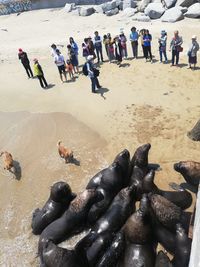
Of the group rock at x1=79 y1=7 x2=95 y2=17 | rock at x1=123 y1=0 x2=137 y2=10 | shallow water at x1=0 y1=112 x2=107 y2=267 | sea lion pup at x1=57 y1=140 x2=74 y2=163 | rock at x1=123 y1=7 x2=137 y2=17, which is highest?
sea lion pup at x1=57 y1=140 x2=74 y2=163

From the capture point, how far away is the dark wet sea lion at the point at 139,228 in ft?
24.2

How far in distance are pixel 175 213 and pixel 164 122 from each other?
5165mm

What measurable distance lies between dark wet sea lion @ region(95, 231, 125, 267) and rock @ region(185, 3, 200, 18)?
65.3 feet

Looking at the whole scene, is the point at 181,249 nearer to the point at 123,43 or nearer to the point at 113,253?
the point at 113,253

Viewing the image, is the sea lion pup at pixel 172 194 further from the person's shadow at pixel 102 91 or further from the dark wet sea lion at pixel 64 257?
the person's shadow at pixel 102 91

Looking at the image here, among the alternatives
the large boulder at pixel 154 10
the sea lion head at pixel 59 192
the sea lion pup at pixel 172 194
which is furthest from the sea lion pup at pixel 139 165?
the large boulder at pixel 154 10

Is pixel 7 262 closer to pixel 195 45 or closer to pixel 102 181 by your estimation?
pixel 102 181

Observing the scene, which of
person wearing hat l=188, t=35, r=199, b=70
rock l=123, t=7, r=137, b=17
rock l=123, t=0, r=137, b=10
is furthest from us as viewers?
rock l=123, t=0, r=137, b=10

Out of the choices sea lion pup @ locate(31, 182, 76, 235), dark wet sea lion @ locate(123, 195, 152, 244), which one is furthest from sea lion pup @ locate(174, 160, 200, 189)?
sea lion pup @ locate(31, 182, 76, 235)

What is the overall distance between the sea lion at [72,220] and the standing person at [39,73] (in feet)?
30.1

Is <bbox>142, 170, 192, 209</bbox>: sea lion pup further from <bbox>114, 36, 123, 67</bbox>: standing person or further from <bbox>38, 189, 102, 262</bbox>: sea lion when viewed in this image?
<bbox>114, 36, 123, 67</bbox>: standing person

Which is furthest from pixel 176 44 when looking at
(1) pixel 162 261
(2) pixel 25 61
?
(1) pixel 162 261

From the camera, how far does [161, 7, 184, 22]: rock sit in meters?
23.6

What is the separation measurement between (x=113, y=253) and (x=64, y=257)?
3.46 ft
